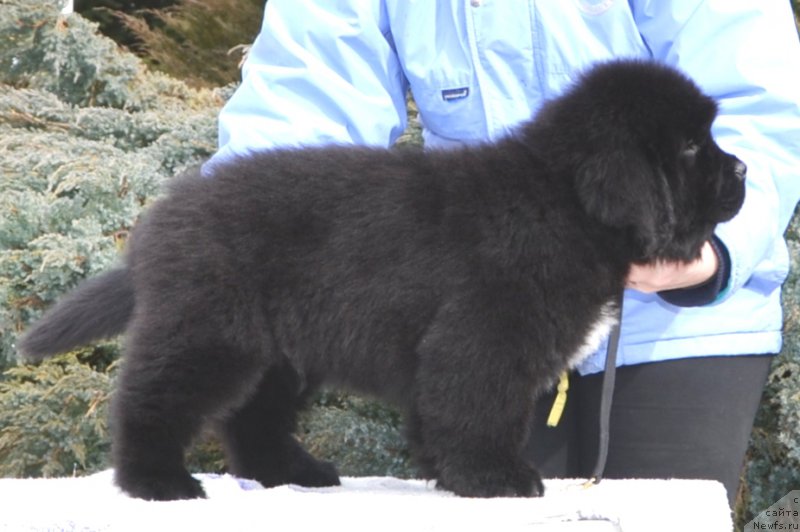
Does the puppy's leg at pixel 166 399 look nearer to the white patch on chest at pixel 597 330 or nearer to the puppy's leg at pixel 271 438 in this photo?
the puppy's leg at pixel 271 438

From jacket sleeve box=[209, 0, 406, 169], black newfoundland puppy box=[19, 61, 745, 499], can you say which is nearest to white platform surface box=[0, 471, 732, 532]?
black newfoundland puppy box=[19, 61, 745, 499]

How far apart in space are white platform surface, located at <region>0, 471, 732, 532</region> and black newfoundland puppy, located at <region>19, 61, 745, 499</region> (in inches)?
6.9

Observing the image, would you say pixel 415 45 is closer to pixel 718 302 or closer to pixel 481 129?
pixel 481 129

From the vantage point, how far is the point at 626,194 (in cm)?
256

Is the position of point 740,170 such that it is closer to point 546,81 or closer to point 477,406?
point 546,81

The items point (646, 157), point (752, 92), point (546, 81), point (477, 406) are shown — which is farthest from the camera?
point (546, 81)

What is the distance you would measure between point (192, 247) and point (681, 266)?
1.15 meters

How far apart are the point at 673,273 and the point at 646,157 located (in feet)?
0.94

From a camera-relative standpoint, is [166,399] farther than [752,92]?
No

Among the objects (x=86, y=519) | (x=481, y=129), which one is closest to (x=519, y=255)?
(x=481, y=129)

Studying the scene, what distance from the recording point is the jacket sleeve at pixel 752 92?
2795mm

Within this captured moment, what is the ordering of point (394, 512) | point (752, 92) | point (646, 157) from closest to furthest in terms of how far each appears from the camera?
point (394, 512), point (646, 157), point (752, 92)

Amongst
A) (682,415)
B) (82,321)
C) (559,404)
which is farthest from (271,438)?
(682,415)

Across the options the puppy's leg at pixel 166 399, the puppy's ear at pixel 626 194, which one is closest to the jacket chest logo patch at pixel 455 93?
the puppy's ear at pixel 626 194
